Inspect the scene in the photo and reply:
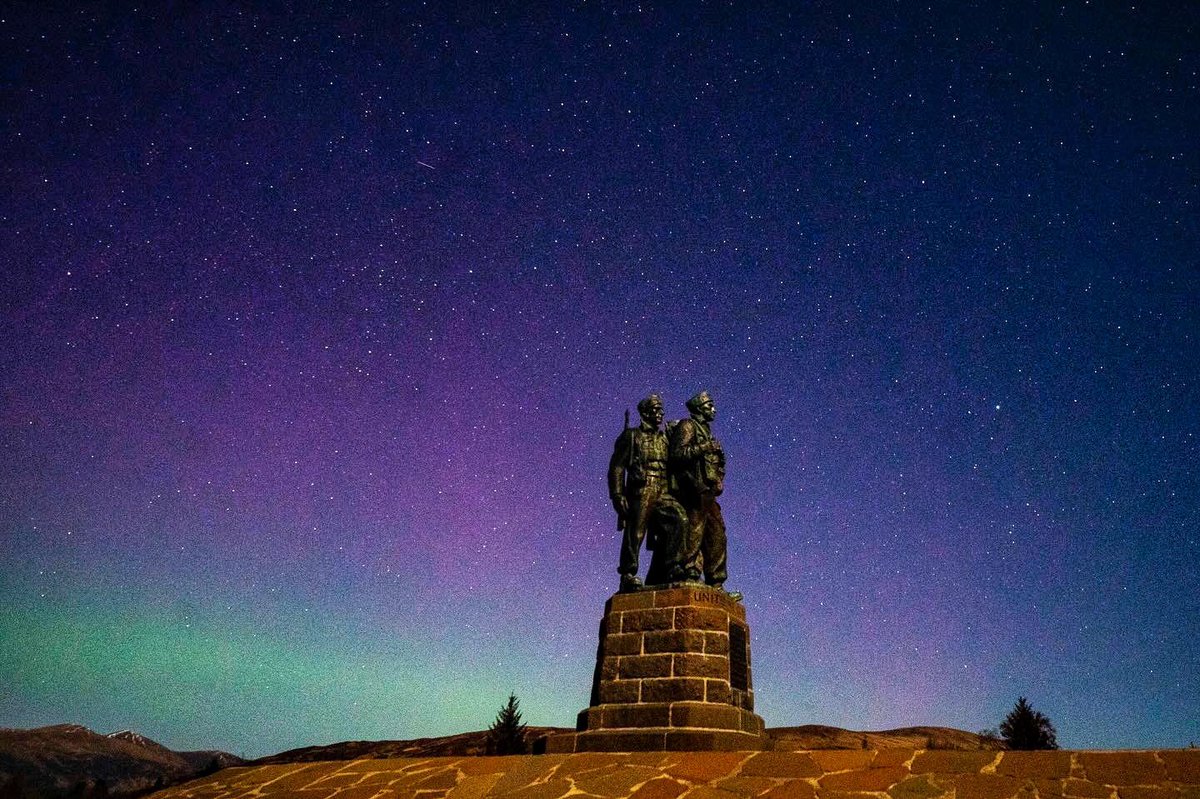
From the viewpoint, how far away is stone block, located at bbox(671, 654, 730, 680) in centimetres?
1008

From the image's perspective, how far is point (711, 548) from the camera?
38.5 ft

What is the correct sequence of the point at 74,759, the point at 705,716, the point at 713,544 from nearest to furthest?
1. the point at 705,716
2. the point at 713,544
3. the point at 74,759

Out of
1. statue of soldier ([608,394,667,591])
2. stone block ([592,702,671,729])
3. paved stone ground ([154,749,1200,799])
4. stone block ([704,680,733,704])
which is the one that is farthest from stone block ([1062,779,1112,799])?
statue of soldier ([608,394,667,591])

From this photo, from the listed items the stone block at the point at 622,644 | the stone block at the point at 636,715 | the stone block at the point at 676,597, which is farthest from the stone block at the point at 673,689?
the stone block at the point at 676,597

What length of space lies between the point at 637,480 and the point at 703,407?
1.53 m

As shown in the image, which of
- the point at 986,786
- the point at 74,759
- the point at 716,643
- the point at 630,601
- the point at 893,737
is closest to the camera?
the point at 986,786

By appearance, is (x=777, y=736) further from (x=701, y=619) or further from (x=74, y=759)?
(x=74, y=759)

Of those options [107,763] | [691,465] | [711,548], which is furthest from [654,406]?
[107,763]

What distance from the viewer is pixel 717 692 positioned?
Answer: 9977 millimetres

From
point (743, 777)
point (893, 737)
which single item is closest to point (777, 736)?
point (893, 737)

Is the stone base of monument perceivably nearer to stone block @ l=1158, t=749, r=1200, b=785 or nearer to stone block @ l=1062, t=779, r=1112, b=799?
stone block @ l=1062, t=779, r=1112, b=799

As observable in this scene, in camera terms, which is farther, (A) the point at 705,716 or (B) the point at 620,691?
(B) the point at 620,691

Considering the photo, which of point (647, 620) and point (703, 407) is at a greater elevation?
point (703, 407)

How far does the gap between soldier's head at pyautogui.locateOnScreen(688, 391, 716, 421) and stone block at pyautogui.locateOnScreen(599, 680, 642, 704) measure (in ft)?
13.4
